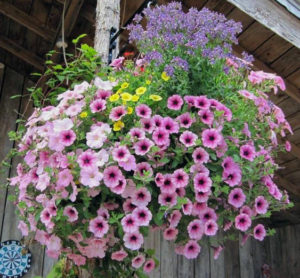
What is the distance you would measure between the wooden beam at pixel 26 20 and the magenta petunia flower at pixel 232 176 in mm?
2280

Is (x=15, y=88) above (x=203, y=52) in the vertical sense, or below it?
above

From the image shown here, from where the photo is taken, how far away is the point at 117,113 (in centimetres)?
126

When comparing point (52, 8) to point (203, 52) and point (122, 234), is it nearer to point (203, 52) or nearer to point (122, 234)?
point (203, 52)

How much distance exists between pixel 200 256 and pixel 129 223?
2.88m

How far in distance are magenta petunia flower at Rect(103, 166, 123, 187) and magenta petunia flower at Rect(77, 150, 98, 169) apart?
4cm

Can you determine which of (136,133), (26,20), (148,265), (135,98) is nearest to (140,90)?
(135,98)

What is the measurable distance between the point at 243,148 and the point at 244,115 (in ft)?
0.40

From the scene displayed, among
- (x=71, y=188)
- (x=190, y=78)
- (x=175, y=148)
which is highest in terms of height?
(x=190, y=78)

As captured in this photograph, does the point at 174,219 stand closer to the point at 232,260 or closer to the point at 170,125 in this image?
the point at 170,125

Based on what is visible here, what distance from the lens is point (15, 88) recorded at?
12.8ft

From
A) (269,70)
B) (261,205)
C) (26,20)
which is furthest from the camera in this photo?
(26,20)

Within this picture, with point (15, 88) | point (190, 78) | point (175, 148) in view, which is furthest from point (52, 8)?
point (175, 148)

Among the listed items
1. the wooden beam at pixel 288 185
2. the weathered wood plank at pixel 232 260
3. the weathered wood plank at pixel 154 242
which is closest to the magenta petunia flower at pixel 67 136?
the weathered wood plank at pixel 154 242

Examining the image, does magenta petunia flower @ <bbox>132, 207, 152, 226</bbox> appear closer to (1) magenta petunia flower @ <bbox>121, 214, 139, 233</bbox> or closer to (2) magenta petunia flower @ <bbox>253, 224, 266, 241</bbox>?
(1) magenta petunia flower @ <bbox>121, 214, 139, 233</bbox>
